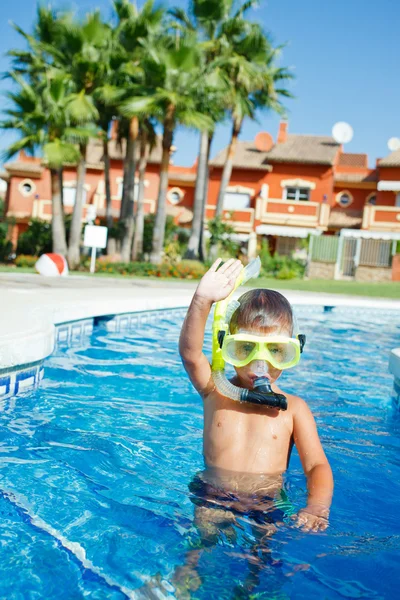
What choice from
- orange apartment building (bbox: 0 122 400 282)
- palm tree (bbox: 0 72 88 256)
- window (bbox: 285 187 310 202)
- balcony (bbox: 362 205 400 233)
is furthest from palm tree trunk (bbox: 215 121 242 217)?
window (bbox: 285 187 310 202)

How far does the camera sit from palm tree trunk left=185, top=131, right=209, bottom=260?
2728cm

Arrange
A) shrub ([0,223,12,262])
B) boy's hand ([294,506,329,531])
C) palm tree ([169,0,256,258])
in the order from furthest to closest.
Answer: shrub ([0,223,12,262])
palm tree ([169,0,256,258])
boy's hand ([294,506,329,531])

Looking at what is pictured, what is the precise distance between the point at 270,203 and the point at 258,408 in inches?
1394

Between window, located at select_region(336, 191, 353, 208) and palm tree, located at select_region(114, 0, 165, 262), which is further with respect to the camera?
window, located at select_region(336, 191, 353, 208)

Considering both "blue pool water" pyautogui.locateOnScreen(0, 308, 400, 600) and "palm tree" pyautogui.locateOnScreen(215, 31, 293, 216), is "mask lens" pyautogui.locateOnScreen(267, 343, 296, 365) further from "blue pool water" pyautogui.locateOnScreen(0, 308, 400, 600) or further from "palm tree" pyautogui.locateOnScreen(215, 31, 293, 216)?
"palm tree" pyautogui.locateOnScreen(215, 31, 293, 216)

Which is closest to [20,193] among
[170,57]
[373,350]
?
[170,57]

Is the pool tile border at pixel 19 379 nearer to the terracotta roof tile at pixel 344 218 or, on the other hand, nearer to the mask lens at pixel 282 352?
the mask lens at pixel 282 352

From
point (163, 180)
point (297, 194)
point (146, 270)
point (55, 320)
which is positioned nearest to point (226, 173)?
point (163, 180)

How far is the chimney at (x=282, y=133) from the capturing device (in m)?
41.1

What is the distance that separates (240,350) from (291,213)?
35.7 m

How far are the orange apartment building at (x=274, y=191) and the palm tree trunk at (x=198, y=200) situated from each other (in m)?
8.78

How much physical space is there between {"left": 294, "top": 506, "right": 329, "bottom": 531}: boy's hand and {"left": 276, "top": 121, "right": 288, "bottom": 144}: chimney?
40.2 metres

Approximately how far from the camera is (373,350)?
9375 millimetres

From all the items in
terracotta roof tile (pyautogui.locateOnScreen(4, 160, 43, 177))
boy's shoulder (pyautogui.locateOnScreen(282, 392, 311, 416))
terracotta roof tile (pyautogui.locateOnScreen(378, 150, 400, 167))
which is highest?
terracotta roof tile (pyautogui.locateOnScreen(378, 150, 400, 167))
